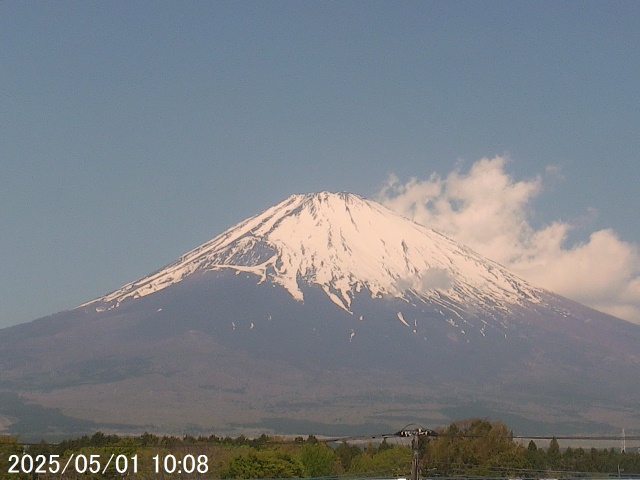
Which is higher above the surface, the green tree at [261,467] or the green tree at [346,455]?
the green tree at [346,455]

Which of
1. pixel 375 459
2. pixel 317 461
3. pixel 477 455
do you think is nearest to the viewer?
pixel 477 455

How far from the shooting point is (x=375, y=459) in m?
121

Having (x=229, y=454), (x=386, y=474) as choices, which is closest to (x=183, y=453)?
(x=229, y=454)

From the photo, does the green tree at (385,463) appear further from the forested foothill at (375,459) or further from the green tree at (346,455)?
the green tree at (346,455)

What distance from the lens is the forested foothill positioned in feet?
335

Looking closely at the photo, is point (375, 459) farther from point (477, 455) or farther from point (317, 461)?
point (477, 455)

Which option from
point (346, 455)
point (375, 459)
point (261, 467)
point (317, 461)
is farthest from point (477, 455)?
point (346, 455)

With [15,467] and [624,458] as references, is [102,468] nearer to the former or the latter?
[15,467]

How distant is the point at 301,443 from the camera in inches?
5044

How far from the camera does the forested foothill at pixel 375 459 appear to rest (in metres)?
102

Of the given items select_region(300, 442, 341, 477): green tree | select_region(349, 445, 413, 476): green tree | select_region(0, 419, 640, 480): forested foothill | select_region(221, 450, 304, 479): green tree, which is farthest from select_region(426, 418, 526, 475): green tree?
select_region(221, 450, 304, 479): green tree

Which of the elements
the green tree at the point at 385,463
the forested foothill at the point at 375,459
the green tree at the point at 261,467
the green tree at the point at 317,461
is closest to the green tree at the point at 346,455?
the forested foothill at the point at 375,459

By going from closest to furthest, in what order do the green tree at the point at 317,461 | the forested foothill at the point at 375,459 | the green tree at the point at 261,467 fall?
1. the green tree at the point at 261,467
2. the forested foothill at the point at 375,459
3. the green tree at the point at 317,461

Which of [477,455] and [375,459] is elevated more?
[477,455]
